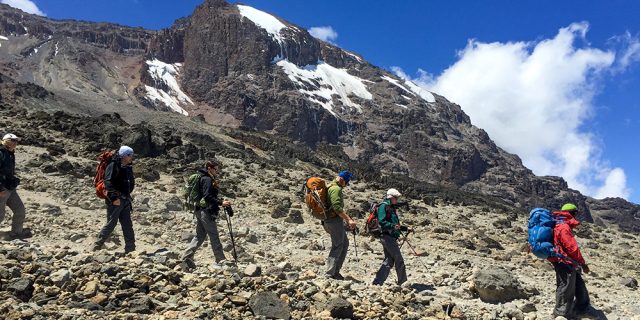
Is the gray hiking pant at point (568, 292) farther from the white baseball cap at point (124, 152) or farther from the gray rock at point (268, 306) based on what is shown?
the white baseball cap at point (124, 152)

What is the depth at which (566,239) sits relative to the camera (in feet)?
21.2

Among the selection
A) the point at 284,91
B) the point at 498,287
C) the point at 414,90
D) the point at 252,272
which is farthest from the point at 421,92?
the point at 252,272

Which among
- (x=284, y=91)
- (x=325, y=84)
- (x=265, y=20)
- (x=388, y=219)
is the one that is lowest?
(x=388, y=219)

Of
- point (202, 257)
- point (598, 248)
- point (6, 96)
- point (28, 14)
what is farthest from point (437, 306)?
point (28, 14)

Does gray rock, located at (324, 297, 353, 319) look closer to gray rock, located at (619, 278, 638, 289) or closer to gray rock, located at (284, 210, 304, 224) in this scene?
gray rock, located at (619, 278, 638, 289)

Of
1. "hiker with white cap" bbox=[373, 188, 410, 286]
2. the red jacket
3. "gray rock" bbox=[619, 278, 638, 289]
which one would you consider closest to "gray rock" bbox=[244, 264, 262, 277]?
"hiker with white cap" bbox=[373, 188, 410, 286]

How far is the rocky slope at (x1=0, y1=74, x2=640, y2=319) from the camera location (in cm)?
557

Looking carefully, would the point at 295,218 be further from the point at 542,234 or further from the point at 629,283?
the point at 542,234

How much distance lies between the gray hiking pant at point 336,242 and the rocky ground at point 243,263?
40 centimetres

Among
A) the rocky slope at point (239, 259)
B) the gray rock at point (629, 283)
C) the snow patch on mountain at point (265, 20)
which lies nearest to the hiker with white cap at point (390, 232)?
the rocky slope at point (239, 259)

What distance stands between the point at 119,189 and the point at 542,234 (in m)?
6.10

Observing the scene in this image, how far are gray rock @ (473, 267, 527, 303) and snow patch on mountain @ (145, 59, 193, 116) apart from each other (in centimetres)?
12200

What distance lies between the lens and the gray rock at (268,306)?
17.8 ft

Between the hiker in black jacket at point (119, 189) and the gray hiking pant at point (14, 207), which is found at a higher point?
the hiker in black jacket at point (119, 189)
